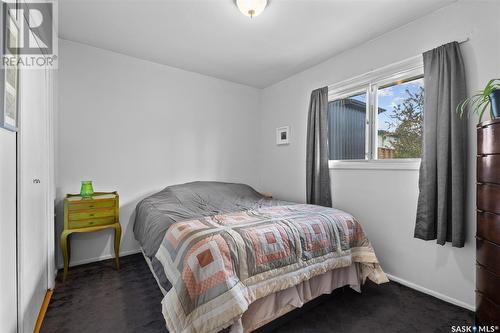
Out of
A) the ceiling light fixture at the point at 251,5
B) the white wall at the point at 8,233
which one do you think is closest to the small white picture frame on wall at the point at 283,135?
the ceiling light fixture at the point at 251,5

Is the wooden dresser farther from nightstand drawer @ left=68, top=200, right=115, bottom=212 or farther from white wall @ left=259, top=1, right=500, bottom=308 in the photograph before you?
nightstand drawer @ left=68, top=200, right=115, bottom=212

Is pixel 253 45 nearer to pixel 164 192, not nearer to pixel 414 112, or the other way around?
pixel 414 112

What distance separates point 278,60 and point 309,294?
2.75 meters

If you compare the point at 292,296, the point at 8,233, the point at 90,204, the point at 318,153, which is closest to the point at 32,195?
the point at 8,233

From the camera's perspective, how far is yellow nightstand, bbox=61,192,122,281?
231 centimetres

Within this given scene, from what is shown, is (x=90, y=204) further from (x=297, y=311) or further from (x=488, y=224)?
(x=488, y=224)

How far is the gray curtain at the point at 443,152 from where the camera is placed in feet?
6.15

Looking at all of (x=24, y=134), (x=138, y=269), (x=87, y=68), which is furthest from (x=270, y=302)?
(x=87, y=68)

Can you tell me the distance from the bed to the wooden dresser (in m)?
0.66

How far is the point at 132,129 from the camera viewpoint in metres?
3.02

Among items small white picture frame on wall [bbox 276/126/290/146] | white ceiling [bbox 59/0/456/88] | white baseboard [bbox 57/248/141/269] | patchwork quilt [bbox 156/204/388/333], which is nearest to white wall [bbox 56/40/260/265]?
white baseboard [bbox 57/248/141/269]

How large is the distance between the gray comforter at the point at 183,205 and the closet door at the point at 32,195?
76cm

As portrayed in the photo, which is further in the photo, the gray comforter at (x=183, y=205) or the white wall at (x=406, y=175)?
the gray comforter at (x=183, y=205)

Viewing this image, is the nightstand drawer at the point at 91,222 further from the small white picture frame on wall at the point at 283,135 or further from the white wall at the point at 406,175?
the small white picture frame on wall at the point at 283,135
